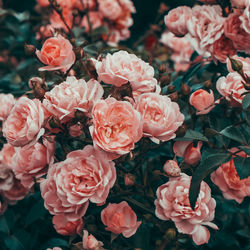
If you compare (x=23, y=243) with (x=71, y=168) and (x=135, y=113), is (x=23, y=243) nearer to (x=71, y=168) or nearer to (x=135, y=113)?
(x=71, y=168)

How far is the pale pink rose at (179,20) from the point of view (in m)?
0.87

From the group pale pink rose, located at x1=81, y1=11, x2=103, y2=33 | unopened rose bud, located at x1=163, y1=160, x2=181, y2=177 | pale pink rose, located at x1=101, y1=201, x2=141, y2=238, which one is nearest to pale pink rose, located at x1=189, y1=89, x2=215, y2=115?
unopened rose bud, located at x1=163, y1=160, x2=181, y2=177

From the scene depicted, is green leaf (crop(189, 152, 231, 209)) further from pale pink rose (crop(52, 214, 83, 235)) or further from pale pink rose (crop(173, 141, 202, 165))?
pale pink rose (crop(52, 214, 83, 235))

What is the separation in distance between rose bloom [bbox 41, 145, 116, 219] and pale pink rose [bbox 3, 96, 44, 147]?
0.24 feet

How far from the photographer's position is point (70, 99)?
62 cm

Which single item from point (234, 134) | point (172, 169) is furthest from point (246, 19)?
point (172, 169)

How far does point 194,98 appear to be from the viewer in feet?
2.42

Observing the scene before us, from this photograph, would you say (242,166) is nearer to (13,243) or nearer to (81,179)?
(81,179)

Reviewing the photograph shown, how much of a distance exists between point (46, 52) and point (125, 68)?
18cm

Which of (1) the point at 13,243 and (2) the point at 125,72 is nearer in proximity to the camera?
(2) the point at 125,72

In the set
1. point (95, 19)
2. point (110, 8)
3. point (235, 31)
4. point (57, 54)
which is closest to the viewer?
point (57, 54)

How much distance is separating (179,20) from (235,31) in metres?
0.14

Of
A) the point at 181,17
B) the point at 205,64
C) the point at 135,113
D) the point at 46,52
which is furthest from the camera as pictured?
the point at 205,64

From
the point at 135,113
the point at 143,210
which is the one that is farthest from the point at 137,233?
the point at 135,113
